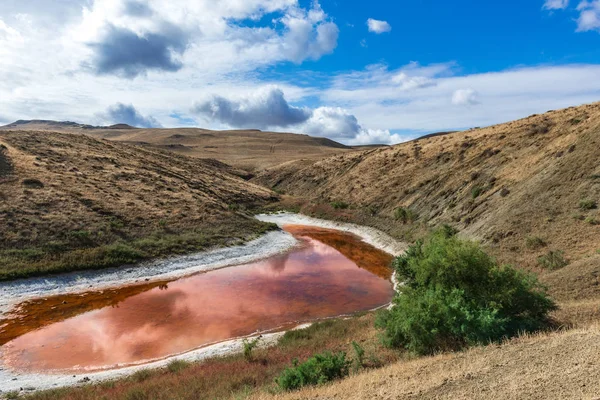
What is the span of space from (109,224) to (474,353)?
37863mm

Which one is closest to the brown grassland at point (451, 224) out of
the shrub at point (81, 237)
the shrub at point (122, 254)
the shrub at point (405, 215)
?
the shrub at point (405, 215)

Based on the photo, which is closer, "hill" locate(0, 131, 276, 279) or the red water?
the red water

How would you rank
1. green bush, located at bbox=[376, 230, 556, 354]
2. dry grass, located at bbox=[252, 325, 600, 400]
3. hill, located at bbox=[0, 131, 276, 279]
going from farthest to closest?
hill, located at bbox=[0, 131, 276, 279], green bush, located at bbox=[376, 230, 556, 354], dry grass, located at bbox=[252, 325, 600, 400]

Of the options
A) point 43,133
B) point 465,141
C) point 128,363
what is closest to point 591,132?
point 465,141

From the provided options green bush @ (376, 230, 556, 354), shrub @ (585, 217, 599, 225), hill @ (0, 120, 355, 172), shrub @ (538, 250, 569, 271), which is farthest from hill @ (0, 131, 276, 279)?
hill @ (0, 120, 355, 172)

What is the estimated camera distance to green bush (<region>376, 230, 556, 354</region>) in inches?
499

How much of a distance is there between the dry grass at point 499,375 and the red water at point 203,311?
12.7 m

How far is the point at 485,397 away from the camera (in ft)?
26.7

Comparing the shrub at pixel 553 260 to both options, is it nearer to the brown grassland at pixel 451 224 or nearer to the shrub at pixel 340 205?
the brown grassland at pixel 451 224

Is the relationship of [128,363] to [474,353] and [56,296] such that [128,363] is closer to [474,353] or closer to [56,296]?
[56,296]

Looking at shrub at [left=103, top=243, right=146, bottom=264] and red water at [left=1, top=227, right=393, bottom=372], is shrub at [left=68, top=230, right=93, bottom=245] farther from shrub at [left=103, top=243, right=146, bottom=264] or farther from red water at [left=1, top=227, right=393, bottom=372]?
red water at [left=1, top=227, right=393, bottom=372]

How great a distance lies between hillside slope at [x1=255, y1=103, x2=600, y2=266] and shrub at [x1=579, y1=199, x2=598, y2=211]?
0.20 ft

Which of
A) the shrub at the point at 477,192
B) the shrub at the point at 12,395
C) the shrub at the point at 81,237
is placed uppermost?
the shrub at the point at 477,192

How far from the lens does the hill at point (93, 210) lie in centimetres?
3238
